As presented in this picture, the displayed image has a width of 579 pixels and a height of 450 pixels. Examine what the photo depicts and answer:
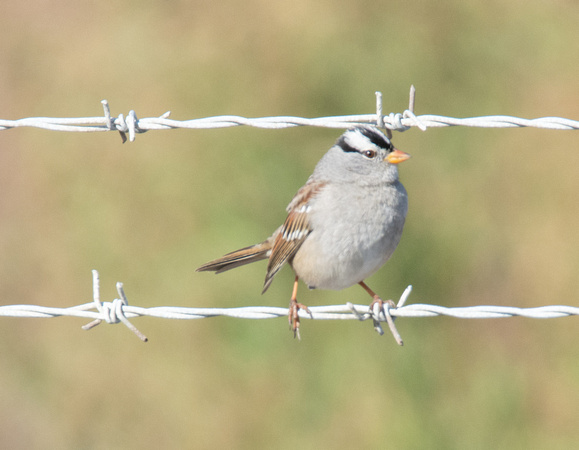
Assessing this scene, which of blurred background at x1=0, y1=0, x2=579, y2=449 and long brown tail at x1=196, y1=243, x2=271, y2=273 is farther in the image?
blurred background at x1=0, y1=0, x2=579, y2=449

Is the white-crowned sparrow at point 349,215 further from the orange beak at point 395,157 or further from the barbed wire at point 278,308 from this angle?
the barbed wire at point 278,308

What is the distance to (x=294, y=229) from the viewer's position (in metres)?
4.33

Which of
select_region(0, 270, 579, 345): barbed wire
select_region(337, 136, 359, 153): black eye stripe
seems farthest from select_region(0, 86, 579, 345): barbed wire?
select_region(337, 136, 359, 153): black eye stripe

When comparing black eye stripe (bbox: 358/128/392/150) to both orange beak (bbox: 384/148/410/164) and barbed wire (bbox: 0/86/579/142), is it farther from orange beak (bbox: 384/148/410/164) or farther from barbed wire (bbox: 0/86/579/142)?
barbed wire (bbox: 0/86/579/142)

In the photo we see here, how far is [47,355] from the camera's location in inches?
253

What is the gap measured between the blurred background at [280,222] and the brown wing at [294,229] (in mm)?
1044

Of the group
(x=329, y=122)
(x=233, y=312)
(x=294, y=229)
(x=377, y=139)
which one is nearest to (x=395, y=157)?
(x=377, y=139)

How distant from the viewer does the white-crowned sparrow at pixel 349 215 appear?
4039mm

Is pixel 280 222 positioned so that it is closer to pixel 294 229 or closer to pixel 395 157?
pixel 294 229

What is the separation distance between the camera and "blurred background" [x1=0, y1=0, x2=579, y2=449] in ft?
17.8

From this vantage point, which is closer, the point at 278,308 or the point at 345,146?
the point at 278,308

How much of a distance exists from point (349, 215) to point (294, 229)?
1.27ft

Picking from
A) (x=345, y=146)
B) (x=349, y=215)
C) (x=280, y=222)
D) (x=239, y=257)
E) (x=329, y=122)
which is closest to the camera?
(x=329, y=122)

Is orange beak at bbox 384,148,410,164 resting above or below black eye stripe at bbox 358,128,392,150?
below
